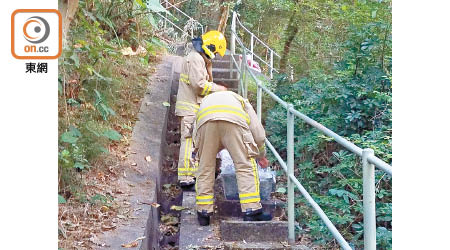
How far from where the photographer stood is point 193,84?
5.94m

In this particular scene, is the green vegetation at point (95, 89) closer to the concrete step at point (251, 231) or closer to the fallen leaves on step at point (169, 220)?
the fallen leaves on step at point (169, 220)

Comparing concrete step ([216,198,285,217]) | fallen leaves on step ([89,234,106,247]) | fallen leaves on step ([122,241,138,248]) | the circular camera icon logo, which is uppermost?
the circular camera icon logo

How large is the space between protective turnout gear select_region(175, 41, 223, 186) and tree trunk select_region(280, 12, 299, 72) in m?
5.90

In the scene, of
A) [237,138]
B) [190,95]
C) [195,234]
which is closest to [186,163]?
[190,95]

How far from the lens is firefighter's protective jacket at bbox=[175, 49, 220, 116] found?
5.89m

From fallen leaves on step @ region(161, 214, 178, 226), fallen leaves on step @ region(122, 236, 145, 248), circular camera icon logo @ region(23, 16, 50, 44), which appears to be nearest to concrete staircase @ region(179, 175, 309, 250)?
fallen leaves on step @ region(122, 236, 145, 248)

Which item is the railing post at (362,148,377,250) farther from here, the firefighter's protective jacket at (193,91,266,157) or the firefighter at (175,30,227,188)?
the firefighter at (175,30,227,188)

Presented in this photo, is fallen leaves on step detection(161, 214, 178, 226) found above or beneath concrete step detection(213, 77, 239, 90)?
beneath

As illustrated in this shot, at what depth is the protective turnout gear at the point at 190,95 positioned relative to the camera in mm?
5902

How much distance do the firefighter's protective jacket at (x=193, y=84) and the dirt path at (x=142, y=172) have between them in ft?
2.06

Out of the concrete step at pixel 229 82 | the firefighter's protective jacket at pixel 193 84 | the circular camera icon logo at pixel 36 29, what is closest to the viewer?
the circular camera icon logo at pixel 36 29

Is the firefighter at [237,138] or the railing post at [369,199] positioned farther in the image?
the firefighter at [237,138]

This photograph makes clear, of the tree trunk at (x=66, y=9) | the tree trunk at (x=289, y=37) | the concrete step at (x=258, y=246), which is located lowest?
the concrete step at (x=258, y=246)

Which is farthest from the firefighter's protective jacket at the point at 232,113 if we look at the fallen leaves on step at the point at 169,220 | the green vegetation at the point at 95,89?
the fallen leaves on step at the point at 169,220
